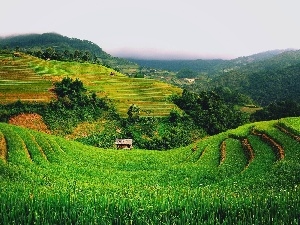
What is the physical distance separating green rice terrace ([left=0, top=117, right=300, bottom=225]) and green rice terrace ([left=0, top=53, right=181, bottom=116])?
3145 centimetres

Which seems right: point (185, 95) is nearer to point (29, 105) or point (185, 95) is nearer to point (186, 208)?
point (29, 105)

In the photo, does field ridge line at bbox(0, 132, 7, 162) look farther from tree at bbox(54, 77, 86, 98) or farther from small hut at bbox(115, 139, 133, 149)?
tree at bbox(54, 77, 86, 98)

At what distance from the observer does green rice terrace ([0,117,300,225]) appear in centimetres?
830

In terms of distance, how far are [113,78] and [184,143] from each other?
140ft

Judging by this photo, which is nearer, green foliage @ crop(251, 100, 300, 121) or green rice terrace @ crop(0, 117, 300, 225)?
green rice terrace @ crop(0, 117, 300, 225)

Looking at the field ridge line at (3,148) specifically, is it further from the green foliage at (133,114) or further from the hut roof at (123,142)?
the green foliage at (133,114)

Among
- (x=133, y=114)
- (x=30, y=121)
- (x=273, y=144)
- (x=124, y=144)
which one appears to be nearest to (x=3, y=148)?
(x=273, y=144)

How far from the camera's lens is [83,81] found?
293ft

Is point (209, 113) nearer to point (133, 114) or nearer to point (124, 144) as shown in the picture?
point (133, 114)

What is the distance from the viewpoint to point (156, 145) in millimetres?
61500

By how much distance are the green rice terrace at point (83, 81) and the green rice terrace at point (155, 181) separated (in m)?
31.5

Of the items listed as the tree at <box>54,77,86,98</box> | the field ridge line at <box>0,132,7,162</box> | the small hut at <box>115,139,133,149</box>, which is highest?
the tree at <box>54,77,86,98</box>

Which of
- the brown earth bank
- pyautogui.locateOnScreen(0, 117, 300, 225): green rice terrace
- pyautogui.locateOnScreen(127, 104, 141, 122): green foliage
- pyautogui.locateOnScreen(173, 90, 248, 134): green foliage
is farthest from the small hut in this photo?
pyautogui.locateOnScreen(173, 90, 248, 134): green foliage

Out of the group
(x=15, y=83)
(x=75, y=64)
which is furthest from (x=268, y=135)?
(x=75, y=64)
